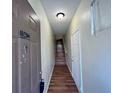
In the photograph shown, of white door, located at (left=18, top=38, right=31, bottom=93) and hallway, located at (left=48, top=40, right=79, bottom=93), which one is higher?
white door, located at (left=18, top=38, right=31, bottom=93)

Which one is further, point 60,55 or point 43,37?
point 60,55

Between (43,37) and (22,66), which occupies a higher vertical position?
(43,37)

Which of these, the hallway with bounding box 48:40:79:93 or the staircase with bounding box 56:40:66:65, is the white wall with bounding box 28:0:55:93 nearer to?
the hallway with bounding box 48:40:79:93

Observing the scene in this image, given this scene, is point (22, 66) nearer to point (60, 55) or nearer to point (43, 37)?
point (43, 37)

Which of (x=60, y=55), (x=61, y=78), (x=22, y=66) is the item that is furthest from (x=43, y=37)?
(x=60, y=55)

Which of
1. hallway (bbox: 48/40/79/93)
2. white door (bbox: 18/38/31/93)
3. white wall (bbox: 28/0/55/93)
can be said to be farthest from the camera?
hallway (bbox: 48/40/79/93)

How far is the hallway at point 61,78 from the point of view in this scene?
4.68m

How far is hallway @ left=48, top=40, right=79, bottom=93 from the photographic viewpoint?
4.68m

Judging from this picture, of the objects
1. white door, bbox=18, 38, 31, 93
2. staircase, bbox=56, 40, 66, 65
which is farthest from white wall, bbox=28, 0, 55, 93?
staircase, bbox=56, 40, 66, 65

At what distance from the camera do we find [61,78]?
6242 millimetres
